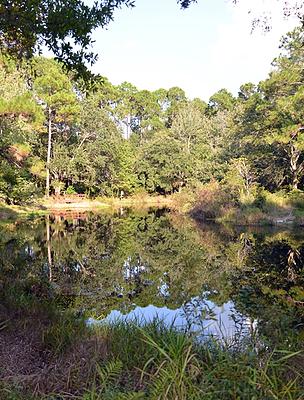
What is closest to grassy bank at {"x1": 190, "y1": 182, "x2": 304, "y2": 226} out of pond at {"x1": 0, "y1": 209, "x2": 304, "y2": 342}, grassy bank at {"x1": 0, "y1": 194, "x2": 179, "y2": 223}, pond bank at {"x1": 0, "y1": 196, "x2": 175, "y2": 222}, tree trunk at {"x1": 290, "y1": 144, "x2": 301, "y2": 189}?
tree trunk at {"x1": 290, "y1": 144, "x2": 301, "y2": 189}

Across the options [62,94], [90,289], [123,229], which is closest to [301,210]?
[123,229]

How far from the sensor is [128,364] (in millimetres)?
3549

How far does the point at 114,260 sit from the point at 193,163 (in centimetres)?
2778

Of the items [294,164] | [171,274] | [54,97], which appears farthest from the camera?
[54,97]

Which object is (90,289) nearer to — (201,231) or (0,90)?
(201,231)

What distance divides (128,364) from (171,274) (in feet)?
21.9

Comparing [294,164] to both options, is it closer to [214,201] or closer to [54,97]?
[214,201]

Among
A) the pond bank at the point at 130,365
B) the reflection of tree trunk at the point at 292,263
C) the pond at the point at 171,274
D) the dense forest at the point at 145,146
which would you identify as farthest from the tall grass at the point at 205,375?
the dense forest at the point at 145,146

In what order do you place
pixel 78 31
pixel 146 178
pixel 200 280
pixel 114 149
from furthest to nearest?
pixel 146 178 < pixel 114 149 < pixel 200 280 < pixel 78 31

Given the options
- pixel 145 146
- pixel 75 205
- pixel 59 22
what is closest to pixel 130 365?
pixel 59 22

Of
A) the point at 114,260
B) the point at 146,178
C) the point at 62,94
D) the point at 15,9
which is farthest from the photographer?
the point at 146,178

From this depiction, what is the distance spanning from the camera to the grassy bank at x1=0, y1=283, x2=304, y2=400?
105 inches

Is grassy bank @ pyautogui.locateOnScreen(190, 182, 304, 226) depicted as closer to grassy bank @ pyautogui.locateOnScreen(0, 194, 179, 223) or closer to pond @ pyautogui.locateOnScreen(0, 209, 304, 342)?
pond @ pyautogui.locateOnScreen(0, 209, 304, 342)

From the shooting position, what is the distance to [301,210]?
21453 mm
